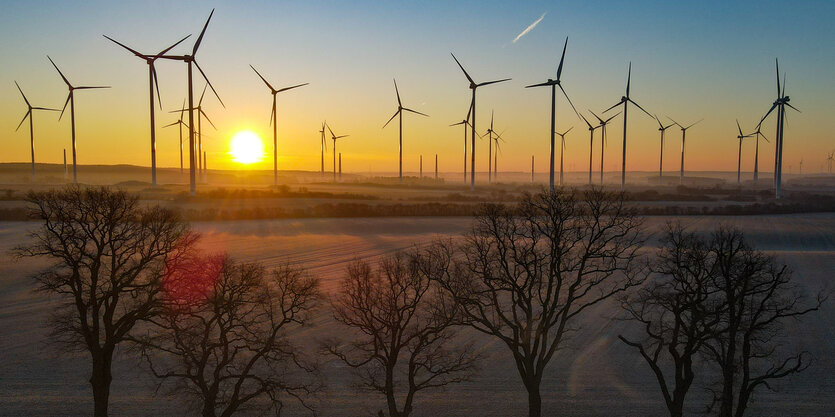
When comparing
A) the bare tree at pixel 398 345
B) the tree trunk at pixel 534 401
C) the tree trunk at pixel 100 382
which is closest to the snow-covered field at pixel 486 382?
the bare tree at pixel 398 345

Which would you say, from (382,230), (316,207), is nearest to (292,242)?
(382,230)

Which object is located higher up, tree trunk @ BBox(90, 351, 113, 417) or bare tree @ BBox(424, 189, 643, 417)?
bare tree @ BBox(424, 189, 643, 417)

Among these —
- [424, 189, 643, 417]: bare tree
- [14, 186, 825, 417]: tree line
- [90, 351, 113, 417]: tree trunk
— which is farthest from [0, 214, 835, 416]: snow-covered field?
[90, 351, 113, 417]: tree trunk

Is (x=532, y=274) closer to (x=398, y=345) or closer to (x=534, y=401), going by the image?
(x=534, y=401)

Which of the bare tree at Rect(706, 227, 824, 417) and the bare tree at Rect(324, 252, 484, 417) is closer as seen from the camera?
the bare tree at Rect(706, 227, 824, 417)

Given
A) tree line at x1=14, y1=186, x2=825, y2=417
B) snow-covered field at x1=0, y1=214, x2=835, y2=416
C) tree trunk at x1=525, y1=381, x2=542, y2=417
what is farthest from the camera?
snow-covered field at x1=0, y1=214, x2=835, y2=416

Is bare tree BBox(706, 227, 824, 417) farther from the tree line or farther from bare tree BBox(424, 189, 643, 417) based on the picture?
bare tree BBox(424, 189, 643, 417)

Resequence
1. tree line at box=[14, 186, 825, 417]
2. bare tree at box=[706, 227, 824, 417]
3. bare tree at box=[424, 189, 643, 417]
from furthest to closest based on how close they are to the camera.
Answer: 1. bare tree at box=[424, 189, 643, 417]
2. tree line at box=[14, 186, 825, 417]
3. bare tree at box=[706, 227, 824, 417]
